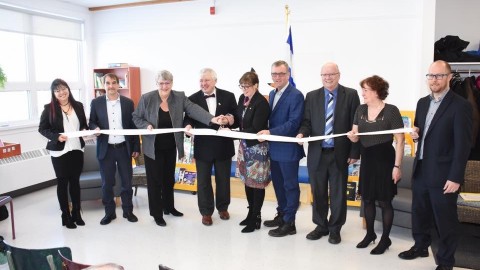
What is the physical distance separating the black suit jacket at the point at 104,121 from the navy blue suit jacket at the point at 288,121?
65.5 inches

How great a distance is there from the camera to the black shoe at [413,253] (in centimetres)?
357

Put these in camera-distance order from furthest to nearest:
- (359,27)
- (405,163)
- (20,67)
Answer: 1. (20,67)
2. (359,27)
3. (405,163)

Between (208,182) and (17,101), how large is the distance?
13.6 feet

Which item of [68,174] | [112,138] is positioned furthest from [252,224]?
[68,174]

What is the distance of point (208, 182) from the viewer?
4422 millimetres

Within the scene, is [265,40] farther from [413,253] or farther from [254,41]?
[413,253]

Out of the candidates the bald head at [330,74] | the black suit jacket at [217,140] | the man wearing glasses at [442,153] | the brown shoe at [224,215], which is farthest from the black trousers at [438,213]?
the brown shoe at [224,215]

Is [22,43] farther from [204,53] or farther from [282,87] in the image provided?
[282,87]

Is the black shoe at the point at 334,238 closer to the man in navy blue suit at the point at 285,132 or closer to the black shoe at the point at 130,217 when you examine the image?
the man in navy blue suit at the point at 285,132

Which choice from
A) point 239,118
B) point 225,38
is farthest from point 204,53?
point 239,118

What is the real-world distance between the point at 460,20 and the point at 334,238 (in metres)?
4.27

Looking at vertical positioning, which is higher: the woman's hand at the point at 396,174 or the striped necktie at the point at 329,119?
the striped necktie at the point at 329,119

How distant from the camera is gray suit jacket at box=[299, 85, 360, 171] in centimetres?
373

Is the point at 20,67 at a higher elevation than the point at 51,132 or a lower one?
higher
